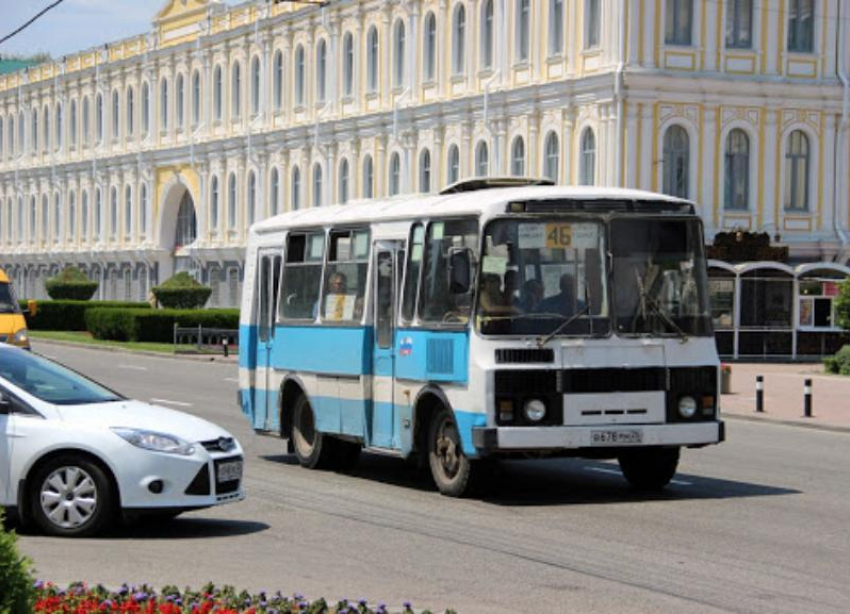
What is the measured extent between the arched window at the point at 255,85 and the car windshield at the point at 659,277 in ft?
210

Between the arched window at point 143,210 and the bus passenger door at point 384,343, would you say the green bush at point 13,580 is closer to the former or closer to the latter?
the bus passenger door at point 384,343

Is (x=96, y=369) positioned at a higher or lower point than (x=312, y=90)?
lower

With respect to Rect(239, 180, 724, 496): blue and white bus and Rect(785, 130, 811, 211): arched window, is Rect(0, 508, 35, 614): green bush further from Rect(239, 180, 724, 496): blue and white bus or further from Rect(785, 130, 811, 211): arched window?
Rect(785, 130, 811, 211): arched window

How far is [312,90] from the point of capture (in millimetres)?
75812

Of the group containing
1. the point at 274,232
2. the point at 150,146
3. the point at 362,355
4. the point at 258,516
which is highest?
the point at 150,146

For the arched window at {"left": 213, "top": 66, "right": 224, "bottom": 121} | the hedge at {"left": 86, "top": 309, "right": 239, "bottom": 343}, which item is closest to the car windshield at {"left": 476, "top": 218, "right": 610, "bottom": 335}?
the hedge at {"left": 86, "top": 309, "right": 239, "bottom": 343}

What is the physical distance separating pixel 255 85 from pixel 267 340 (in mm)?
60490

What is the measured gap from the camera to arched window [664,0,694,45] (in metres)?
56.7

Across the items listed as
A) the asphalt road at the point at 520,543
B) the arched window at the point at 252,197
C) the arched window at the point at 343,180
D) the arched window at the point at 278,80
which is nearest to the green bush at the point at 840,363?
the asphalt road at the point at 520,543

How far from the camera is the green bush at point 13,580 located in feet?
22.9

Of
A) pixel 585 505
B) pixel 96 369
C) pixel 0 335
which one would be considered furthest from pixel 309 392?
pixel 96 369

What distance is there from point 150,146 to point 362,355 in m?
72.9

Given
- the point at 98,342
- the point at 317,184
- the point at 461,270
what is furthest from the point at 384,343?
the point at 317,184

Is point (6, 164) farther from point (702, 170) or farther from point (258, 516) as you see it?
point (258, 516)
